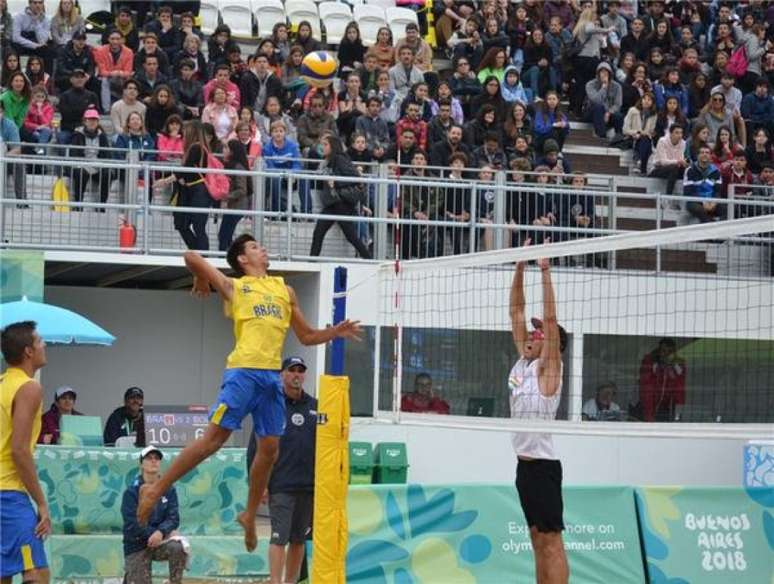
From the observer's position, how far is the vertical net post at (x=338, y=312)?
11.7m

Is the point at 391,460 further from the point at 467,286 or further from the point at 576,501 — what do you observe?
the point at 576,501

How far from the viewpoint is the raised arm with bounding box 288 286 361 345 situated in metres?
11.1

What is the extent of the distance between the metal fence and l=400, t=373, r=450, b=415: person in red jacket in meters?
3.80

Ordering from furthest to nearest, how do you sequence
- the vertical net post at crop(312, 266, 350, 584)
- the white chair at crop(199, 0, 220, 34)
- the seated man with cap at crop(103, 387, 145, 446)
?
the white chair at crop(199, 0, 220, 34)
the seated man with cap at crop(103, 387, 145, 446)
the vertical net post at crop(312, 266, 350, 584)

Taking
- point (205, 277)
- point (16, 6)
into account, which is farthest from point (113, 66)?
point (205, 277)

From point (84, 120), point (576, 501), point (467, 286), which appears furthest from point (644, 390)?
point (84, 120)

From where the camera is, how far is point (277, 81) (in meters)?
23.0

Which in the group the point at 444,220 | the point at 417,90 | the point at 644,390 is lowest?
the point at 644,390

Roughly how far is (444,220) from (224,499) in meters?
5.84

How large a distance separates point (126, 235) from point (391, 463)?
430 cm

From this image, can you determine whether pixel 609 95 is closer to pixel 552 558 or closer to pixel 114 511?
pixel 114 511

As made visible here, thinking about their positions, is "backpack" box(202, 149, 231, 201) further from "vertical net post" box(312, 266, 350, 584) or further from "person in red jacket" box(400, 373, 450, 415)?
"vertical net post" box(312, 266, 350, 584)

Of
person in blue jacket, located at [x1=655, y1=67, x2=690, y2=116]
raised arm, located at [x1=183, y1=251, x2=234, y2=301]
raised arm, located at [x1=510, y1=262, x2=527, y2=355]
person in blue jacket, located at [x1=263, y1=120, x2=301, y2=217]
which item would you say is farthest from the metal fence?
raised arm, located at [x1=183, y1=251, x2=234, y2=301]

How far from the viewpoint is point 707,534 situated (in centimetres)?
1570
